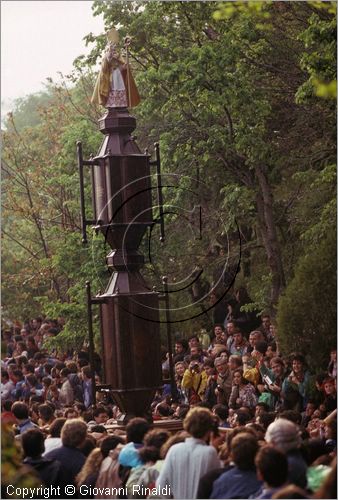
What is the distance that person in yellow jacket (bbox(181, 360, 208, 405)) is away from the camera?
2119 cm

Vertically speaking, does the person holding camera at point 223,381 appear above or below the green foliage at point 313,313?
below

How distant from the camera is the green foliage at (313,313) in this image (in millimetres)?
18516

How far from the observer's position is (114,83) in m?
18.0

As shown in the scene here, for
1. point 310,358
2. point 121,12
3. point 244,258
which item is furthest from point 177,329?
point 310,358

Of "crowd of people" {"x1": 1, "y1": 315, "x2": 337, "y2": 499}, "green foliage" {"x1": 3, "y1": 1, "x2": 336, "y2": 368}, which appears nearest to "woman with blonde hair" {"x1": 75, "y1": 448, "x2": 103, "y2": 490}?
"crowd of people" {"x1": 1, "y1": 315, "x2": 337, "y2": 499}

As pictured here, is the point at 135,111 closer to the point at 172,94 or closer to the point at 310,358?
the point at 172,94

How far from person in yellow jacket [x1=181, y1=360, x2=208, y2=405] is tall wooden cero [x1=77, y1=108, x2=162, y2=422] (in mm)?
3724

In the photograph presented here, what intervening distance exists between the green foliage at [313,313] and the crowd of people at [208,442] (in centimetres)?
20

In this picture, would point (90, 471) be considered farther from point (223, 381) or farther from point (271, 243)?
point (271, 243)

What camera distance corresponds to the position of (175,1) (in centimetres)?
2362

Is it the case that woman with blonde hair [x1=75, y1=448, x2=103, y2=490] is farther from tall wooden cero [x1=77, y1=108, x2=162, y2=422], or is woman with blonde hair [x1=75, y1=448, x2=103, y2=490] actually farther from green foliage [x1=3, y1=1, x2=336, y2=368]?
green foliage [x1=3, y1=1, x2=336, y2=368]

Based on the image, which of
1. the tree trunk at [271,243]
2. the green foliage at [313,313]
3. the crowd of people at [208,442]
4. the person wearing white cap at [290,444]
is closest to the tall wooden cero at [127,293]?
the crowd of people at [208,442]

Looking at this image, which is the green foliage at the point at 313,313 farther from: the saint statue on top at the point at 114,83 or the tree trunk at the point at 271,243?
the tree trunk at the point at 271,243

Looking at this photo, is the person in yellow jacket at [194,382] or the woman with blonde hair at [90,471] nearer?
the woman with blonde hair at [90,471]
